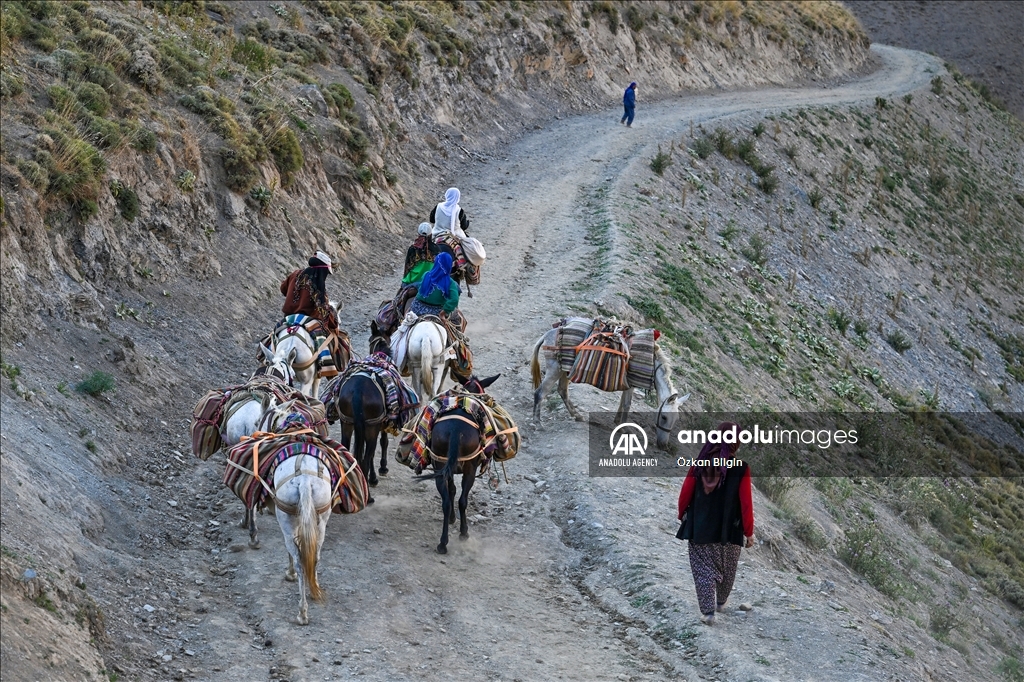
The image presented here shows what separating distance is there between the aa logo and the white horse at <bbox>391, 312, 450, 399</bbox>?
2680 mm

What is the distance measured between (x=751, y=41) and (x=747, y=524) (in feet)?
141

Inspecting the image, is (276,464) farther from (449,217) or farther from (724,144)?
(724,144)

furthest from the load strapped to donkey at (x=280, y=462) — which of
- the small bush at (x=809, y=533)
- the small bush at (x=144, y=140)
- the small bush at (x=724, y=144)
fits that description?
the small bush at (x=724, y=144)

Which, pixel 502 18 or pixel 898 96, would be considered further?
pixel 898 96

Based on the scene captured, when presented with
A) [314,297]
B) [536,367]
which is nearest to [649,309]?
[536,367]

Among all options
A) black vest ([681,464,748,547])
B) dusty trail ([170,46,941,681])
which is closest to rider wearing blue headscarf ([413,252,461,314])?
dusty trail ([170,46,941,681])

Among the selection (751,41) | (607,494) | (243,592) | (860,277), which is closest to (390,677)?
(243,592)

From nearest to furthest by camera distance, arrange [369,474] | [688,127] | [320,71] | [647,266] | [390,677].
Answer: [390,677]
[369,474]
[647,266]
[320,71]
[688,127]

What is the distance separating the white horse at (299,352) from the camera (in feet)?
39.7

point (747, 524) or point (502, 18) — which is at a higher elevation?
point (502, 18)

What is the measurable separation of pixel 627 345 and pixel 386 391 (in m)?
3.79

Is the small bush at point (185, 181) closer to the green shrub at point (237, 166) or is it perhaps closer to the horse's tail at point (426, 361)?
the green shrub at point (237, 166)

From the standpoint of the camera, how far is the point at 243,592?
32.3 ft

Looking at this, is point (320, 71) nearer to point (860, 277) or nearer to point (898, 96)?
point (860, 277)
